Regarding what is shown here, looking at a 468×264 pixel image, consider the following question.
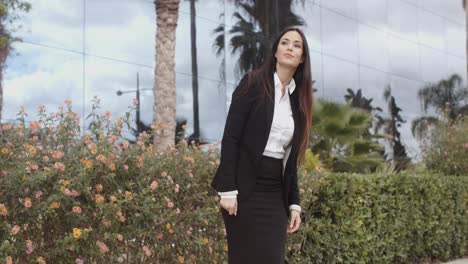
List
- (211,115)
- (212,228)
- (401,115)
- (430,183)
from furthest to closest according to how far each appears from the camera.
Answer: (401,115) < (211,115) < (430,183) < (212,228)

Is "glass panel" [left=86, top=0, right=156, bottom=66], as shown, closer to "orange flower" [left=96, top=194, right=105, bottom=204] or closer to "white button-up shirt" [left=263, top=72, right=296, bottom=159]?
"orange flower" [left=96, top=194, right=105, bottom=204]

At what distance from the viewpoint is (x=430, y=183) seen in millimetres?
9078

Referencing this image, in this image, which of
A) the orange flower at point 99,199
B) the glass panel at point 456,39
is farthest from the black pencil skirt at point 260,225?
the glass panel at point 456,39

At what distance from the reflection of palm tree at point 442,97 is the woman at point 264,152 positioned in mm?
20365

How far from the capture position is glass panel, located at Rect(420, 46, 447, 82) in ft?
79.9

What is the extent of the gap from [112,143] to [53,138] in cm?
40

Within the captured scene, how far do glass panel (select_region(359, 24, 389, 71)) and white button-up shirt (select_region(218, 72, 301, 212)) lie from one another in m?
18.1

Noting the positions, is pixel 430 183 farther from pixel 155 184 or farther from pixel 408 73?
pixel 408 73

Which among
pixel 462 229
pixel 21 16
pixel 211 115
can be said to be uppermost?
pixel 21 16

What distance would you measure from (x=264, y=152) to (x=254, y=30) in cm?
1392

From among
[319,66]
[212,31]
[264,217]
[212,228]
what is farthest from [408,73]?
[264,217]

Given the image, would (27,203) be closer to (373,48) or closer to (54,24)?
(54,24)

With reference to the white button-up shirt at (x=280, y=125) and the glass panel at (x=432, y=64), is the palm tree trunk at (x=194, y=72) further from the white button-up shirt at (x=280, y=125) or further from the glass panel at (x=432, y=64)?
the glass panel at (x=432, y=64)

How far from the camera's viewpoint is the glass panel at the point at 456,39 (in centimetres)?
2600
